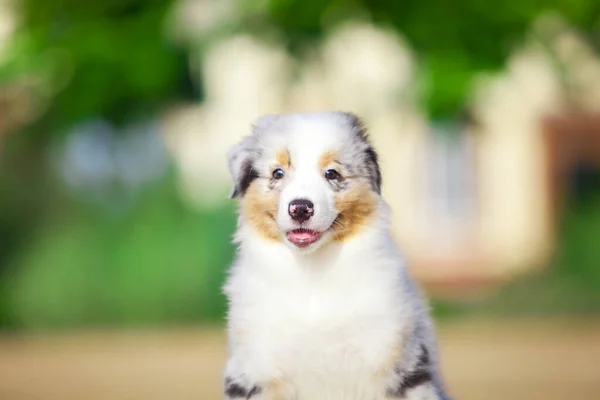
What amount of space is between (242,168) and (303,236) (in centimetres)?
44

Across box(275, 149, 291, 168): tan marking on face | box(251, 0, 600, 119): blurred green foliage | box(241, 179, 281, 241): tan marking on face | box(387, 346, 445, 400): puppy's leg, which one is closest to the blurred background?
Result: box(251, 0, 600, 119): blurred green foliage

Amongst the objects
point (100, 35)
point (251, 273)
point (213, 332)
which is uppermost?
point (100, 35)

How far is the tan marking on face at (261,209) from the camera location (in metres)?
4.07

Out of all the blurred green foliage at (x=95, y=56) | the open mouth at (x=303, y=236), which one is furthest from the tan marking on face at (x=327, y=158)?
the blurred green foliage at (x=95, y=56)

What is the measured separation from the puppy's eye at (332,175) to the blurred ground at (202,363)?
5189 millimetres

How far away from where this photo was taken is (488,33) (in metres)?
11.6

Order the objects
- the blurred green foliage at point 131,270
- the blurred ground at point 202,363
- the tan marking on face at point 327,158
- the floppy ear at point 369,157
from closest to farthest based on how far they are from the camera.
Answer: the tan marking on face at point 327,158
the floppy ear at point 369,157
the blurred ground at point 202,363
the blurred green foliage at point 131,270

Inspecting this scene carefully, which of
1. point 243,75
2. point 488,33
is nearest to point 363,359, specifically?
point 488,33

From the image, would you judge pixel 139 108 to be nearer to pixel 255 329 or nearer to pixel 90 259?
pixel 90 259

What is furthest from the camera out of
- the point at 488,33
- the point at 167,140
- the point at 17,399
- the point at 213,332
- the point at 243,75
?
the point at 243,75

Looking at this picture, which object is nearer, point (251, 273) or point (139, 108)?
point (251, 273)

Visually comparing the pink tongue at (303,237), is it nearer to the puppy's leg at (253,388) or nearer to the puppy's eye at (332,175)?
the puppy's eye at (332,175)

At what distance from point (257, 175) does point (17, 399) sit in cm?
616

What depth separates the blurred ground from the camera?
9.73m
